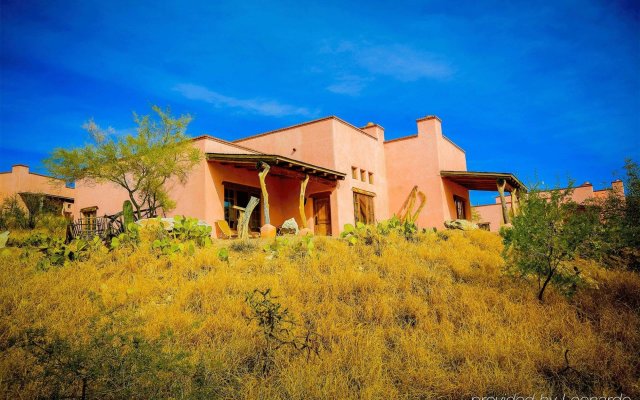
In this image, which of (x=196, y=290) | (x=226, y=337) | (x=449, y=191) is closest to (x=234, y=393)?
(x=226, y=337)

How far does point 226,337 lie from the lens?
4.79 metres

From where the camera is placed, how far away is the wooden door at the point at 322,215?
16.8m

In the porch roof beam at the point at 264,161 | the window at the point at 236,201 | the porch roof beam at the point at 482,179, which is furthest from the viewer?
the porch roof beam at the point at 482,179

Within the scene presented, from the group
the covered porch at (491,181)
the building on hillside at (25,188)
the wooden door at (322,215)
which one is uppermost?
the building on hillside at (25,188)

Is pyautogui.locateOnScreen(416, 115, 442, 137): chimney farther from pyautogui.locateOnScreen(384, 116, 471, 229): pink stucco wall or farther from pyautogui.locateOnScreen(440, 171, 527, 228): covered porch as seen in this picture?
pyautogui.locateOnScreen(440, 171, 527, 228): covered porch

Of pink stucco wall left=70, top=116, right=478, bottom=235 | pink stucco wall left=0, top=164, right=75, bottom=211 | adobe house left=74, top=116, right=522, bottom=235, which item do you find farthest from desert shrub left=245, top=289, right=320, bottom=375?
pink stucco wall left=0, top=164, right=75, bottom=211

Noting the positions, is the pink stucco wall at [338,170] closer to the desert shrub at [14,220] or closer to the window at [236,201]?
the window at [236,201]

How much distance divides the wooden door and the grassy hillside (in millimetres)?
8328

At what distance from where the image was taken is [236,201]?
14945 mm

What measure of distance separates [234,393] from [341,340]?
1.41 meters

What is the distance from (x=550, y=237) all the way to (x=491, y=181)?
521 inches

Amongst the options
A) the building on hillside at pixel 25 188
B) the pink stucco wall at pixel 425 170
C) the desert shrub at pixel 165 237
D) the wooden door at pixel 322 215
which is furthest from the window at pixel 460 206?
the building on hillside at pixel 25 188

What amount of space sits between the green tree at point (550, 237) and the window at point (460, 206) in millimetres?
13494

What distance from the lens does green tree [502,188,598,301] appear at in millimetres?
6336
